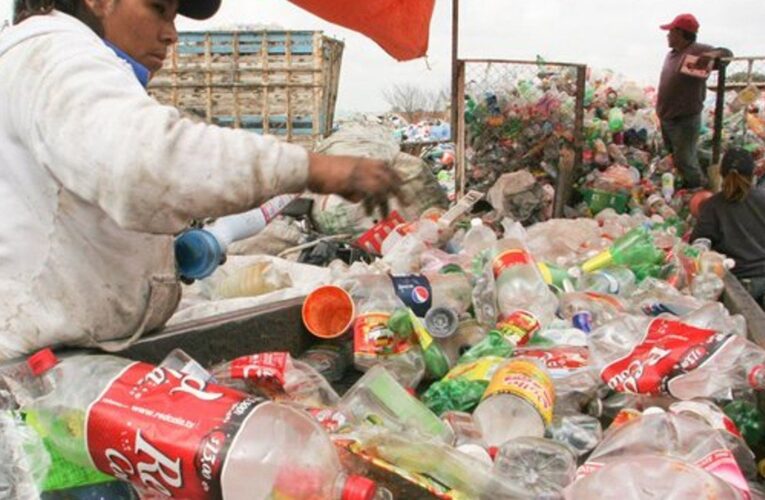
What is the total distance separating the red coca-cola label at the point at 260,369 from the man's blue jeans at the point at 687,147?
7.34 meters

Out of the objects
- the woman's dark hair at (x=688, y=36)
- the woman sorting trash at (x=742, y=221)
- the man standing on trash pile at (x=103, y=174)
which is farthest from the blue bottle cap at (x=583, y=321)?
the woman's dark hair at (x=688, y=36)

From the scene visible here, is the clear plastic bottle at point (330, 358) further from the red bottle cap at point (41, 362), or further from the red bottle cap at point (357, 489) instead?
the red bottle cap at point (357, 489)

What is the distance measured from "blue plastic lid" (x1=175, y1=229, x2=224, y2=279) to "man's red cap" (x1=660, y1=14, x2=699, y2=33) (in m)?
7.47

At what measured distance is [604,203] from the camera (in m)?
7.71

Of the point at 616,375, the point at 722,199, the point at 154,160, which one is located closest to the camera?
the point at 154,160

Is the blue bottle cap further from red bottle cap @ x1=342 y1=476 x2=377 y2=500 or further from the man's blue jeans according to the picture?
the man's blue jeans

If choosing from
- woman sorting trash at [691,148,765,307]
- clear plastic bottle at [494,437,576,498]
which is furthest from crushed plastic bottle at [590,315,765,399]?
woman sorting trash at [691,148,765,307]

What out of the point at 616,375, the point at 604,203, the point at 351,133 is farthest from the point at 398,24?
the point at 616,375

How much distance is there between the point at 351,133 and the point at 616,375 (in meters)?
4.52

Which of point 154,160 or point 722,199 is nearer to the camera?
point 154,160

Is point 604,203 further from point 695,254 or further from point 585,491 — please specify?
point 585,491

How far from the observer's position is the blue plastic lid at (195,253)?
87.3 inches

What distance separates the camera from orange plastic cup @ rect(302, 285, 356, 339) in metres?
2.73

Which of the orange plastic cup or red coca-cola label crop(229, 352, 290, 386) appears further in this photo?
the orange plastic cup
